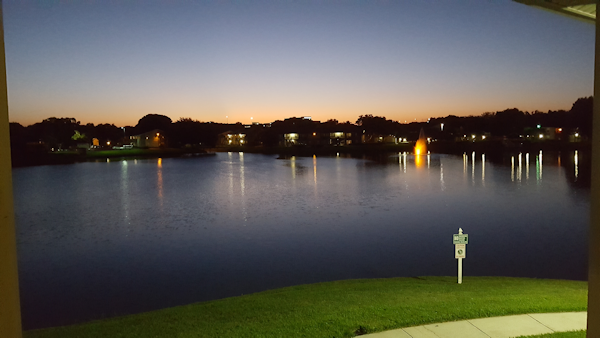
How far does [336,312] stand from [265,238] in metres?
14.6

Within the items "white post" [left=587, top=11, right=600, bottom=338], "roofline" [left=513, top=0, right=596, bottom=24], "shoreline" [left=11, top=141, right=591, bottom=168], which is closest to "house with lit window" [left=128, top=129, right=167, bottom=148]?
"shoreline" [left=11, top=141, right=591, bottom=168]

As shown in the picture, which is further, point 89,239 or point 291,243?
point 89,239

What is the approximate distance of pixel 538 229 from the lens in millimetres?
24125

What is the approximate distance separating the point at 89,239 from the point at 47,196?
23.7m

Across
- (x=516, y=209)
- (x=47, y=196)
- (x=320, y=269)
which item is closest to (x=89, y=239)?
(x=320, y=269)

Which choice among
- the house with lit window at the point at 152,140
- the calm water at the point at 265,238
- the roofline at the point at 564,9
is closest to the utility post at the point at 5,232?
the roofline at the point at 564,9

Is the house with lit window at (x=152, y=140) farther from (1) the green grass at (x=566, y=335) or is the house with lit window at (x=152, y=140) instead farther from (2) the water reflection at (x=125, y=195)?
(1) the green grass at (x=566, y=335)

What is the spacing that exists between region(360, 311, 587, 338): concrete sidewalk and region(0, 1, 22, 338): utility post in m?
4.76

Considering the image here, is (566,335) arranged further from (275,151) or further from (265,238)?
(275,151)

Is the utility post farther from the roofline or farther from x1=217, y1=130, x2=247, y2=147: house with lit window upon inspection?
x1=217, y1=130, x2=247, y2=147: house with lit window

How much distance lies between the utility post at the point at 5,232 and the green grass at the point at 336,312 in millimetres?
3927

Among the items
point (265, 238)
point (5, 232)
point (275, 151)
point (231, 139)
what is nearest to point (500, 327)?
point (5, 232)

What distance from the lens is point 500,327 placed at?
6918 mm

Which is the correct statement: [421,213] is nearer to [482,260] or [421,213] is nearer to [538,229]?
[538,229]
